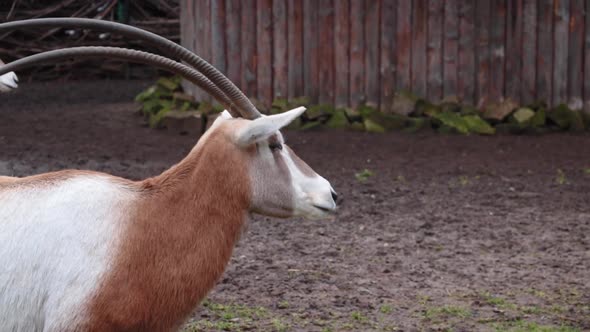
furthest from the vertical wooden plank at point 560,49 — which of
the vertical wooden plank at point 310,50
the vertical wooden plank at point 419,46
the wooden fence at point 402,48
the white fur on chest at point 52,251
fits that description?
the white fur on chest at point 52,251

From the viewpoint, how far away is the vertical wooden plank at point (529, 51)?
12.0m

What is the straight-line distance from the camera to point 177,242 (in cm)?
400

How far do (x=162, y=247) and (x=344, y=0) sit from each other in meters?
8.84

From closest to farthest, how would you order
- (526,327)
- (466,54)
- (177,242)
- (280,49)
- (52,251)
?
(52,251) → (177,242) → (526,327) → (466,54) → (280,49)

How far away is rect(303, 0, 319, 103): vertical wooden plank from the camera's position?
41.0 feet

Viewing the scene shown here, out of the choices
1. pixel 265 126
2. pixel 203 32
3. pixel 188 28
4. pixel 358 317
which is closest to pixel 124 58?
pixel 265 126

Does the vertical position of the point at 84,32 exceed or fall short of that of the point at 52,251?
it exceeds it

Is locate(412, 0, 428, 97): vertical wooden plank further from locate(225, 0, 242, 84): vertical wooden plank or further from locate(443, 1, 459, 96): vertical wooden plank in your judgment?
locate(225, 0, 242, 84): vertical wooden plank

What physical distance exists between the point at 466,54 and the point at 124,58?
8423mm

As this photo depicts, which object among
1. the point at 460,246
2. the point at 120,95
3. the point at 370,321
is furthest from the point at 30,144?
the point at 370,321

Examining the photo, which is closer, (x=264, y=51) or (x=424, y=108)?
(x=424, y=108)

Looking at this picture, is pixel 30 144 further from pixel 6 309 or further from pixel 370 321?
pixel 6 309

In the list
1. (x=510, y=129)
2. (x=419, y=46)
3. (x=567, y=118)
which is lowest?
(x=510, y=129)

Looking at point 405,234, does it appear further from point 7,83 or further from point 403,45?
point 403,45
